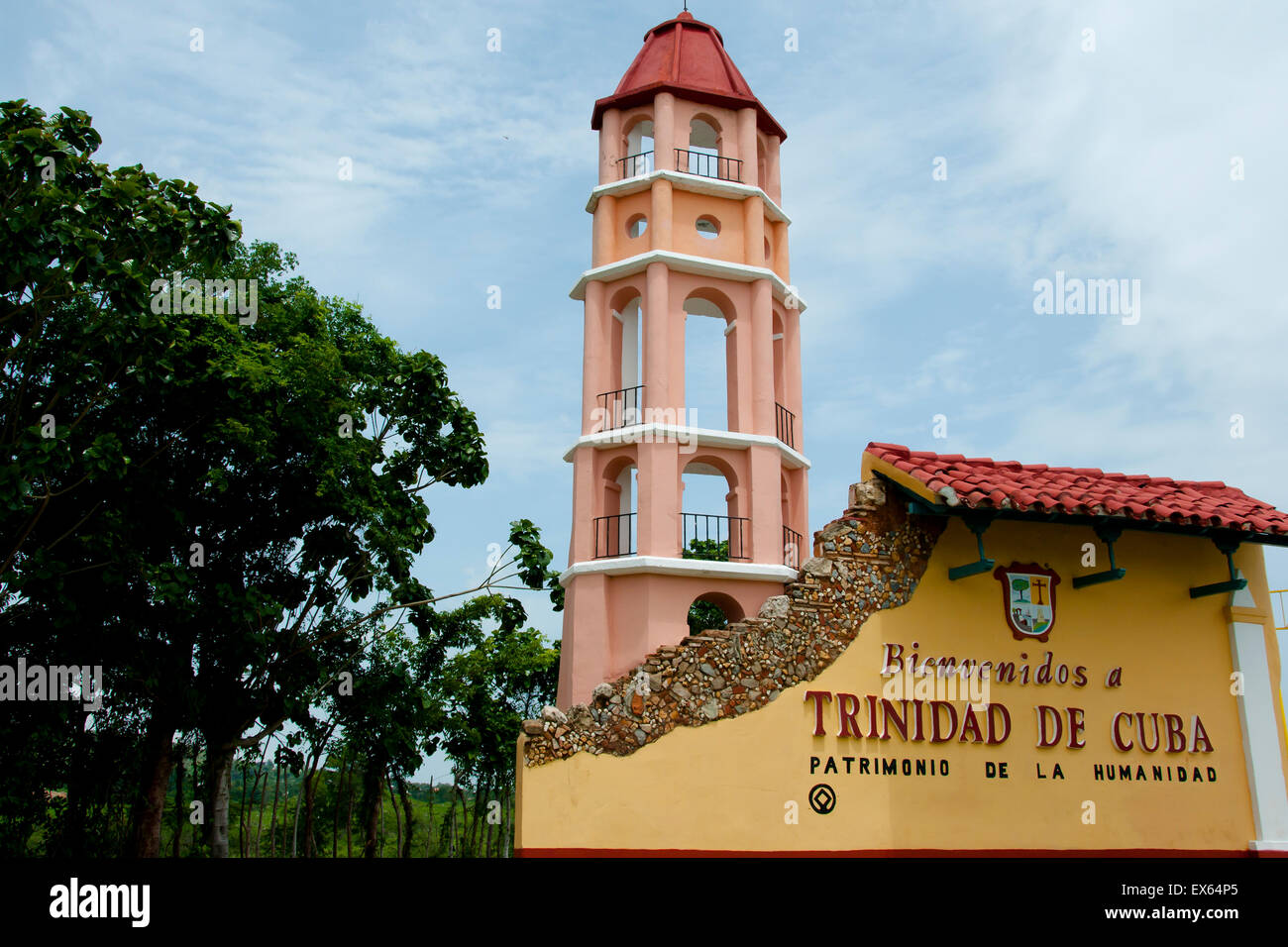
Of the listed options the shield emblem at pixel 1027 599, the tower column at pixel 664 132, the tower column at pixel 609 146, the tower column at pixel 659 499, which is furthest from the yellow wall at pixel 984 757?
the tower column at pixel 609 146

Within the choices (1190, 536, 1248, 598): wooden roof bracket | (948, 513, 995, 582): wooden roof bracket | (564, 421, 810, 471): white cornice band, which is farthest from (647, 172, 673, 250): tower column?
(1190, 536, 1248, 598): wooden roof bracket

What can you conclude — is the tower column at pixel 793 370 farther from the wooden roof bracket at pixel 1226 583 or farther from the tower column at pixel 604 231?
the wooden roof bracket at pixel 1226 583

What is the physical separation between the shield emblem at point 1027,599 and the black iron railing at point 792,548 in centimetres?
625

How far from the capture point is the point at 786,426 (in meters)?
20.2

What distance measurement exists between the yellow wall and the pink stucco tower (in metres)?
5.49

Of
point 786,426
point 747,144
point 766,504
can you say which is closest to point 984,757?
point 766,504

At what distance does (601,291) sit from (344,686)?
10.3 metres

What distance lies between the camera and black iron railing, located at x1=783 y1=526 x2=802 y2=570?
761 inches

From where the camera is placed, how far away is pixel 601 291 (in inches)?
781

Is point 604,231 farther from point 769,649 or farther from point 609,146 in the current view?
point 769,649
